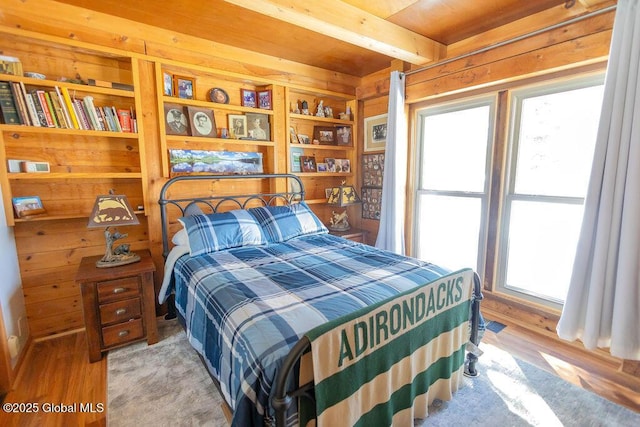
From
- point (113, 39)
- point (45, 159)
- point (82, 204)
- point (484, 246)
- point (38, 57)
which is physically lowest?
point (484, 246)

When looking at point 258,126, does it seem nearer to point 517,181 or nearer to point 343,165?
point 343,165

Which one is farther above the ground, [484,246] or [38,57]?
[38,57]

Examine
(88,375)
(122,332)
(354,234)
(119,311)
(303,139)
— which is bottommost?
(88,375)

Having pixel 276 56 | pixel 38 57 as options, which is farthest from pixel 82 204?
pixel 276 56

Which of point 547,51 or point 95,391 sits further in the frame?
point 547,51

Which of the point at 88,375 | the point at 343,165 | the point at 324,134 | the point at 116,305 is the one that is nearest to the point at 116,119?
the point at 116,305

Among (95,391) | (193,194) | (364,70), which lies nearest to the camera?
(95,391)

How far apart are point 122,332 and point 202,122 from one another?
5.99ft

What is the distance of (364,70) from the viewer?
3439 millimetres

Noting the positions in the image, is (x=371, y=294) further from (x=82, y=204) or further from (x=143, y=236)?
(x=82, y=204)

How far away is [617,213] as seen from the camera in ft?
5.80

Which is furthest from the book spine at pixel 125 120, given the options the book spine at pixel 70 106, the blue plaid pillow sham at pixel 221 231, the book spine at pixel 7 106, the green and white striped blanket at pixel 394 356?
the green and white striped blanket at pixel 394 356

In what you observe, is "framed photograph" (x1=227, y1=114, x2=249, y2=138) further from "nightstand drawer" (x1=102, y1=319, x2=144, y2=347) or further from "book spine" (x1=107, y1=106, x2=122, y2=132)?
"nightstand drawer" (x1=102, y1=319, x2=144, y2=347)

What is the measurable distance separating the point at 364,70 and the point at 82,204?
3.07m
